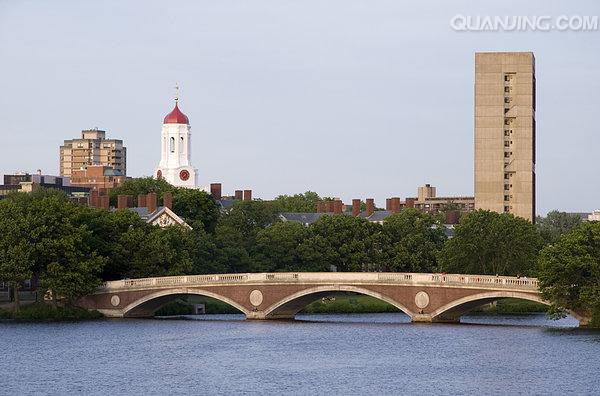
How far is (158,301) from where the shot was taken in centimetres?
12344

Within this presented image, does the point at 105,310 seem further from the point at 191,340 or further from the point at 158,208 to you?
the point at 158,208

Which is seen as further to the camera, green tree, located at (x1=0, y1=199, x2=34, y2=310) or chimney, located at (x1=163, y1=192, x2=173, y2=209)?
chimney, located at (x1=163, y1=192, x2=173, y2=209)

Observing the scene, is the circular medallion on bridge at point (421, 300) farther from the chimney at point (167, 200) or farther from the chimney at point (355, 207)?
the chimney at point (355, 207)

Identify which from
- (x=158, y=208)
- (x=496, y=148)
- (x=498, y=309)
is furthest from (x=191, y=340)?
(x=496, y=148)

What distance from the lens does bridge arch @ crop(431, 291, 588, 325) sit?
106688mm

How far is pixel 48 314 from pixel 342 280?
23.6 m

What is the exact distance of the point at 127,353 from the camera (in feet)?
309

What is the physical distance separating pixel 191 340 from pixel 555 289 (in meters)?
24.5

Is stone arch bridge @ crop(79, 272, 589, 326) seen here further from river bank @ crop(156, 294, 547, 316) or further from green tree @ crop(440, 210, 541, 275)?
green tree @ crop(440, 210, 541, 275)

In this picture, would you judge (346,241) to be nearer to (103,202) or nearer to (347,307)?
(347,307)

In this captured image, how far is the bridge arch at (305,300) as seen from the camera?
113 meters

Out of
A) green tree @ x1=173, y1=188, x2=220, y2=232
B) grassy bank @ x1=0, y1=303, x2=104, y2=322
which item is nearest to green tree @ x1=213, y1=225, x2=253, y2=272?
green tree @ x1=173, y1=188, x2=220, y2=232

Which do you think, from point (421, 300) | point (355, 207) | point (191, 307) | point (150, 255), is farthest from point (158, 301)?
point (355, 207)

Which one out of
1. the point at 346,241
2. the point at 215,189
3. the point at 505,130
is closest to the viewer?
the point at 346,241
